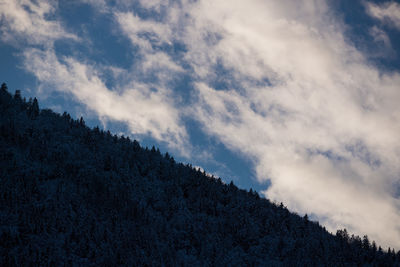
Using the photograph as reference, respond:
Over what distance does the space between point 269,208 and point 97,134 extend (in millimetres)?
88634

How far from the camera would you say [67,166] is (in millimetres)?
134500

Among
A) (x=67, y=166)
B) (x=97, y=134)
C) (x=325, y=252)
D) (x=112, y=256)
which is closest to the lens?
(x=112, y=256)

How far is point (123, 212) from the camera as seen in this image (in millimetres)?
122938

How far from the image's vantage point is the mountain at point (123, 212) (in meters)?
94.7

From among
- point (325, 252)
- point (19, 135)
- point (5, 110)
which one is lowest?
point (325, 252)

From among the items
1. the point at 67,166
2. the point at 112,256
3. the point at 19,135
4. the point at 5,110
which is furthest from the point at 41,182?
the point at 5,110

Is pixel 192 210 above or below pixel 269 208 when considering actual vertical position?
below

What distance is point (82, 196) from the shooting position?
396 feet

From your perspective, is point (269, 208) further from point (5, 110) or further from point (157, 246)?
point (5, 110)

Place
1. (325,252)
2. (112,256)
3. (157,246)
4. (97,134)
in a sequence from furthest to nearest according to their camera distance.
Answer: (97,134) → (325,252) → (157,246) → (112,256)

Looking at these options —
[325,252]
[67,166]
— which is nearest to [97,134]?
[67,166]

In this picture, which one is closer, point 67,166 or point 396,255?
point 396,255

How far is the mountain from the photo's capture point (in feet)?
311

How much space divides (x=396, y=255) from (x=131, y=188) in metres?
98.1
